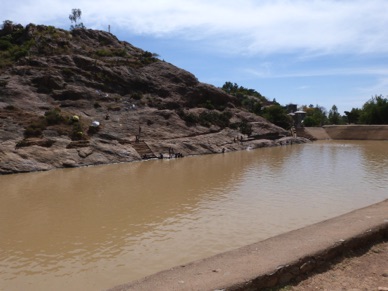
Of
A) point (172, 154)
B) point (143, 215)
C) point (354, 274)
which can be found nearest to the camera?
point (354, 274)

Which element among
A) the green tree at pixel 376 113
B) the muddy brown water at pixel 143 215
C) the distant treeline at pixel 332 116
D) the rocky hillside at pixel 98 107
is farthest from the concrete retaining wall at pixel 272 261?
the green tree at pixel 376 113

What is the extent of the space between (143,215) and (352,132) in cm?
5979

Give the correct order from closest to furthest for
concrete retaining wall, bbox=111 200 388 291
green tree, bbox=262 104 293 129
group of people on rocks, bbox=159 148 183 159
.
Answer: concrete retaining wall, bbox=111 200 388 291 < group of people on rocks, bbox=159 148 183 159 < green tree, bbox=262 104 293 129

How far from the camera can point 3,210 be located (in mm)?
15273

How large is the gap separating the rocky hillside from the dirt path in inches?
962

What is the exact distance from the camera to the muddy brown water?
29.8 ft

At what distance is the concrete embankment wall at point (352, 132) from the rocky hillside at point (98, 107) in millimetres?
15008

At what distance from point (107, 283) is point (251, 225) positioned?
5471 mm

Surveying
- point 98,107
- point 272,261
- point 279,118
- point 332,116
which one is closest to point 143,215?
point 272,261

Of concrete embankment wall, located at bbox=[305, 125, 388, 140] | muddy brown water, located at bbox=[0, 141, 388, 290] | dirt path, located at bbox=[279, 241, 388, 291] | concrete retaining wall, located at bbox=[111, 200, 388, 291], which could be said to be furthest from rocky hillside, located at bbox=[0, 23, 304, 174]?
dirt path, located at bbox=[279, 241, 388, 291]

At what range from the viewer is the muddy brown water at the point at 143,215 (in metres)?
9.07

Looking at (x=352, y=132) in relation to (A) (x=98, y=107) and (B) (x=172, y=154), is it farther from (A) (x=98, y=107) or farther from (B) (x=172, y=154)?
(A) (x=98, y=107)

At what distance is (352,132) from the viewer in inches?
2584

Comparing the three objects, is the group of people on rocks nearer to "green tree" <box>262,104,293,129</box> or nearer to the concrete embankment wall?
"green tree" <box>262,104,293,129</box>
